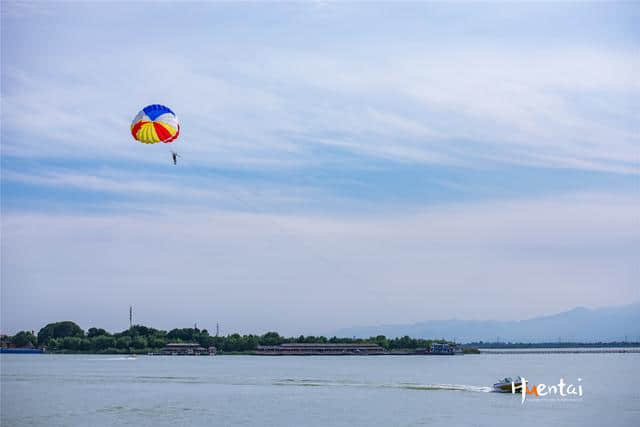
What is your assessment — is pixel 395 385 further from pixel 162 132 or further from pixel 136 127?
pixel 136 127

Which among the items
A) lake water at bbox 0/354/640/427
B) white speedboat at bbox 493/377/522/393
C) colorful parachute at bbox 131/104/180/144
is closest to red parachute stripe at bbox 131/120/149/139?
colorful parachute at bbox 131/104/180/144

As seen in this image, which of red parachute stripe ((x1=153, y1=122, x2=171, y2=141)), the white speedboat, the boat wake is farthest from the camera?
the boat wake

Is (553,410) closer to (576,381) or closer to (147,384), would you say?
(576,381)

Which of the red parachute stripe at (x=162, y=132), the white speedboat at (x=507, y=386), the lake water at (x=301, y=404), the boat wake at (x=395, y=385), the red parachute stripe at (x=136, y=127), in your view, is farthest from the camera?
the boat wake at (x=395, y=385)

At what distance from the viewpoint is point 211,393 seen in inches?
3312

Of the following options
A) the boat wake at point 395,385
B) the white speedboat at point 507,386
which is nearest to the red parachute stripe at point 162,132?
the white speedboat at point 507,386

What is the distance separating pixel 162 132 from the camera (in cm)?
6041

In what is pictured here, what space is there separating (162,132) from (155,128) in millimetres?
619

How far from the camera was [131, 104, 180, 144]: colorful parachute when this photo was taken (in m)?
60.3

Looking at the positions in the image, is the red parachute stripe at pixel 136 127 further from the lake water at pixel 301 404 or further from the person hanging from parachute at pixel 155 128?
the lake water at pixel 301 404

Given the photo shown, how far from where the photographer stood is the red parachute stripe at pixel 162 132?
60.3 m

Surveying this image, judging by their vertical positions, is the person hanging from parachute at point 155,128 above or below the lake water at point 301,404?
above

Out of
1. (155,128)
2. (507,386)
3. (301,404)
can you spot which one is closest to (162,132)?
(155,128)

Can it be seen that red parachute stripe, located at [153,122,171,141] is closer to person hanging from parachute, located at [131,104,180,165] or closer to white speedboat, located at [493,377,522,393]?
person hanging from parachute, located at [131,104,180,165]
